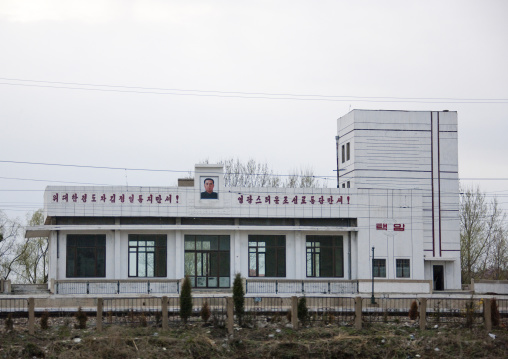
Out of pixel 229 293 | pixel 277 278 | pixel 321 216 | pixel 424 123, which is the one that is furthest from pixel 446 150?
pixel 229 293

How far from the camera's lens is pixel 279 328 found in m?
31.8

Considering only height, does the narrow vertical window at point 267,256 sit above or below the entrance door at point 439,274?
above

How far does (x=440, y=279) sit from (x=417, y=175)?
656 centimetres

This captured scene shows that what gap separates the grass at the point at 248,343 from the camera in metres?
28.7

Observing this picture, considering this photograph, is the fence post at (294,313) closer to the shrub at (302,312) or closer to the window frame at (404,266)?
the shrub at (302,312)

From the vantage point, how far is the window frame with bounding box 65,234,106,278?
5084 cm

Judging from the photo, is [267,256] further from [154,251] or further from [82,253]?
[82,253]

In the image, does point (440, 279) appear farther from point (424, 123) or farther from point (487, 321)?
point (487, 321)

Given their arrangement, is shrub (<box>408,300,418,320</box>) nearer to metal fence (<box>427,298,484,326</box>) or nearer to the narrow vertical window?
metal fence (<box>427,298,484,326</box>)

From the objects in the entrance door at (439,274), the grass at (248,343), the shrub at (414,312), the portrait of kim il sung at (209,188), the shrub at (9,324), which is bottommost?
the grass at (248,343)

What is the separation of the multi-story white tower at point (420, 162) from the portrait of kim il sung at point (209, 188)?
31.8 feet

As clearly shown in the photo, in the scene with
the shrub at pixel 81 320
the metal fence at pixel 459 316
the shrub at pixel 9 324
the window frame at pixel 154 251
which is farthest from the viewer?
the window frame at pixel 154 251

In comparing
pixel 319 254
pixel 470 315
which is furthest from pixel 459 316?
pixel 319 254

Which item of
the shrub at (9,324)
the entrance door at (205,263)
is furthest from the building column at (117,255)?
the shrub at (9,324)
